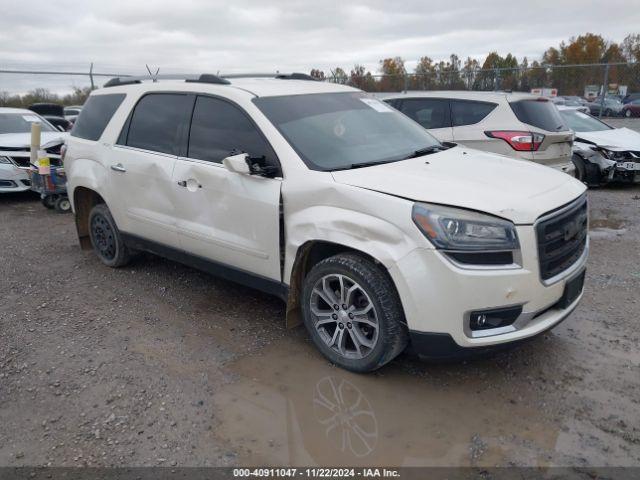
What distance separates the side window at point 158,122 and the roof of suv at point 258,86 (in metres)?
0.09

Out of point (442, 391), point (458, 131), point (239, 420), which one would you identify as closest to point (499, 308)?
point (442, 391)

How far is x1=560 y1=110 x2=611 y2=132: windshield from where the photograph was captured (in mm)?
10062

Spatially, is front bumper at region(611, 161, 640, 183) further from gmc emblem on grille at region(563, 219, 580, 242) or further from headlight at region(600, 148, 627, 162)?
gmc emblem on grille at region(563, 219, 580, 242)

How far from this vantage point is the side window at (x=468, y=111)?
25.6 feet

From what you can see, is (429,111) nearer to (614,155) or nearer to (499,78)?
(614,155)

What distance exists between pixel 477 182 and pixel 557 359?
1378mm

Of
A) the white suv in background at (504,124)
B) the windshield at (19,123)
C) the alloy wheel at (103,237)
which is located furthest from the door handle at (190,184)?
the windshield at (19,123)

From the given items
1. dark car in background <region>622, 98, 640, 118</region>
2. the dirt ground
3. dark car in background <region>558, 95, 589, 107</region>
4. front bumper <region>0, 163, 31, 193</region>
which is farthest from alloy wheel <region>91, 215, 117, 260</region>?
dark car in background <region>622, 98, 640, 118</region>

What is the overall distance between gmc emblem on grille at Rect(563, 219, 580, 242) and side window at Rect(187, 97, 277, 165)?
192 cm

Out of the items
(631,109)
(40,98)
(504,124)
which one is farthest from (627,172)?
(40,98)

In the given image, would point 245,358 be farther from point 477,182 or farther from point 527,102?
point 527,102

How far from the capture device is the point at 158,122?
470cm

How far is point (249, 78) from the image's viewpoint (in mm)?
4820

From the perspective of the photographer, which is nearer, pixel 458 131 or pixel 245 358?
pixel 245 358
